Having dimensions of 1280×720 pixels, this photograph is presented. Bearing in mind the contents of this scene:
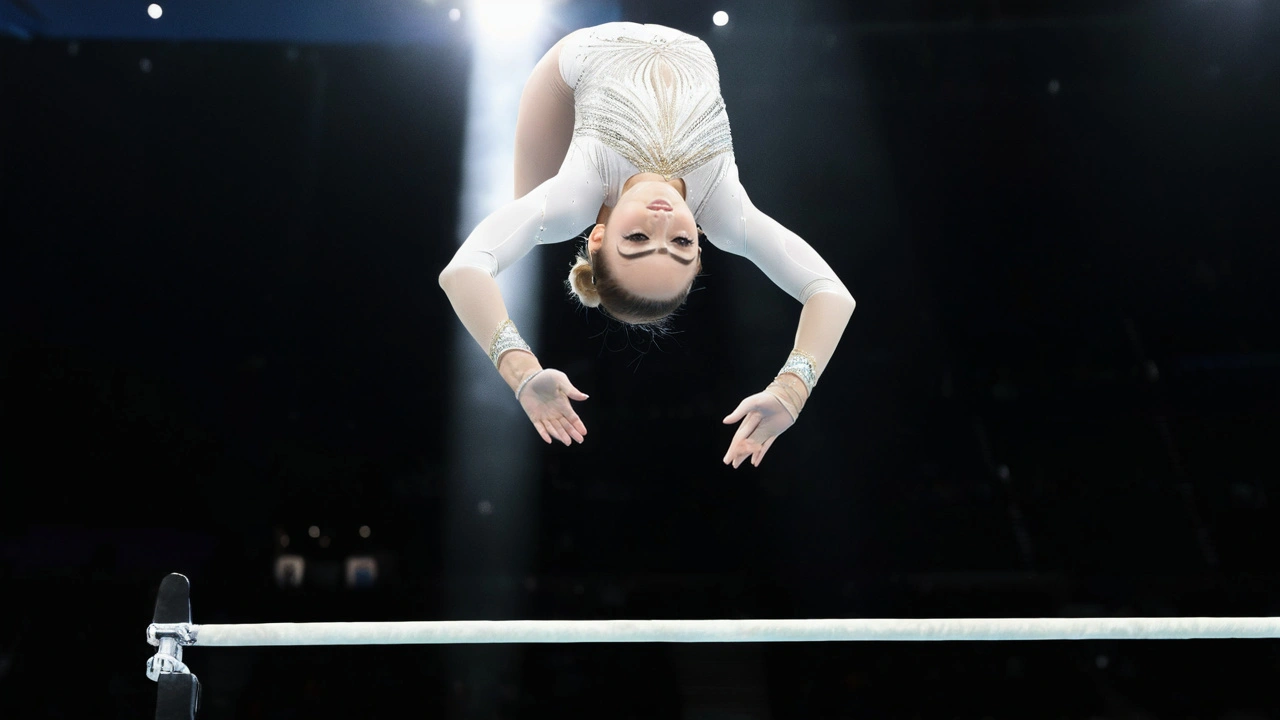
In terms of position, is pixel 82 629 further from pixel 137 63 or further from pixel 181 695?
pixel 181 695

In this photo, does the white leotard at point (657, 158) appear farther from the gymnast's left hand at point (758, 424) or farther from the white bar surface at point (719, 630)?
the white bar surface at point (719, 630)

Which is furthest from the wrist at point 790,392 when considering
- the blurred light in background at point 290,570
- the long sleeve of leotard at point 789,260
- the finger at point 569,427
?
the blurred light in background at point 290,570

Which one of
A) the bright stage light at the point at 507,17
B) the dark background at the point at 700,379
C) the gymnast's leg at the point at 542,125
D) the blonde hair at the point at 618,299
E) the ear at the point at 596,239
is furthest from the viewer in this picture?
the dark background at the point at 700,379

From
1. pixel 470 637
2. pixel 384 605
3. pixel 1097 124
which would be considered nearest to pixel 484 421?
pixel 384 605

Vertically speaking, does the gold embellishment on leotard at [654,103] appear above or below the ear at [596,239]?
above

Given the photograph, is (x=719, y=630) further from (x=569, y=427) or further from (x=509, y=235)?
Answer: (x=509, y=235)

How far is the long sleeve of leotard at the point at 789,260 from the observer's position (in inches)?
95.3

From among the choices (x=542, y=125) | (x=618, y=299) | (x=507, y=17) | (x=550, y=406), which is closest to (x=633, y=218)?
Answer: (x=618, y=299)

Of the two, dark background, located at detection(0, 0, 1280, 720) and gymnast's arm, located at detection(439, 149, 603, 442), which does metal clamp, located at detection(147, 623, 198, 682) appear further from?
dark background, located at detection(0, 0, 1280, 720)

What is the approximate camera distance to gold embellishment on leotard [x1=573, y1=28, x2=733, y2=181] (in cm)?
252

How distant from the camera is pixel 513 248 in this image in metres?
2.33

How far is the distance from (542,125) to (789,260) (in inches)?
35.9

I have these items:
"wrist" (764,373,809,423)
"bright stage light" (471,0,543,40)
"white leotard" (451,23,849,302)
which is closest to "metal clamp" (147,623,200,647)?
"white leotard" (451,23,849,302)

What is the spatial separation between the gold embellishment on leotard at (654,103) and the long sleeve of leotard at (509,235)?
5.1 inches
